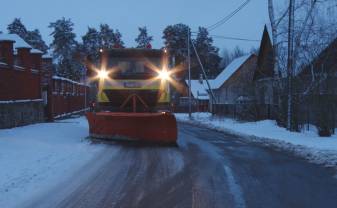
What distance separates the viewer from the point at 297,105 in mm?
21781

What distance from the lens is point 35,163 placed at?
36.0 ft

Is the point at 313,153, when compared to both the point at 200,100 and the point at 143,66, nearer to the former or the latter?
the point at 143,66

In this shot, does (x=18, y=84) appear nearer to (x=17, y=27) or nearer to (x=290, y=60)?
(x=290, y=60)

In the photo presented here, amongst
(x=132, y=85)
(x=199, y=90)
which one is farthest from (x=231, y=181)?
(x=199, y=90)

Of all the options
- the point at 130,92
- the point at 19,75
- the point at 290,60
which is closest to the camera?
the point at 130,92

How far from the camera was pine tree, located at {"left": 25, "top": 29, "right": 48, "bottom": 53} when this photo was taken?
91.1 metres

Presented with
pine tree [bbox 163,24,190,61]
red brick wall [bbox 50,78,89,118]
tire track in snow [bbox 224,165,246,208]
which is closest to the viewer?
tire track in snow [bbox 224,165,246,208]

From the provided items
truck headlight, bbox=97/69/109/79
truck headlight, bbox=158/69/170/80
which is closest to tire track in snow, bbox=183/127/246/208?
truck headlight, bbox=158/69/170/80

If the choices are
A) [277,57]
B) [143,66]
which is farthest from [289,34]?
[143,66]

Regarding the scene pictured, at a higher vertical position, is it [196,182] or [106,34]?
[106,34]

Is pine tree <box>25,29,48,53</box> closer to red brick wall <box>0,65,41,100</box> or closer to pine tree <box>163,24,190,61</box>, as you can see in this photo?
pine tree <box>163,24,190,61</box>

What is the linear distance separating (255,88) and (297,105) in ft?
29.0

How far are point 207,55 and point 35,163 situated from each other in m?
85.5

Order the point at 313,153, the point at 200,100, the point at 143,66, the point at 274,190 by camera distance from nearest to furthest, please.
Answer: the point at 274,190 < the point at 313,153 < the point at 143,66 < the point at 200,100
